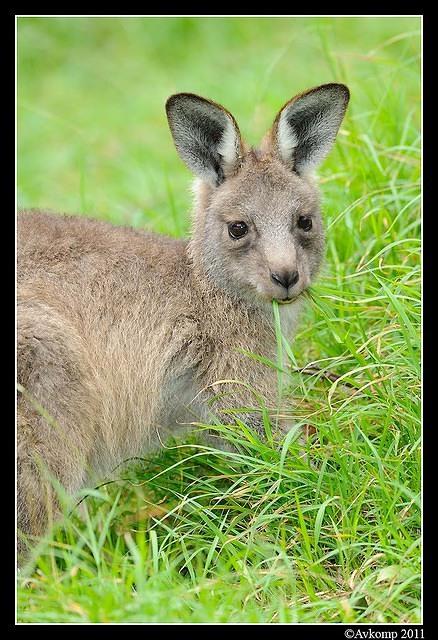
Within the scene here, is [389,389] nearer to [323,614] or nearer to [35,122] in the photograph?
[323,614]

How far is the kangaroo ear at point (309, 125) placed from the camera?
17.4ft

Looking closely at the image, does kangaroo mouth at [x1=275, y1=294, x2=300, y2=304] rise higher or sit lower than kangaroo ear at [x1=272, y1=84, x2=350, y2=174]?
lower

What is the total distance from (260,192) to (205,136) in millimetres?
446

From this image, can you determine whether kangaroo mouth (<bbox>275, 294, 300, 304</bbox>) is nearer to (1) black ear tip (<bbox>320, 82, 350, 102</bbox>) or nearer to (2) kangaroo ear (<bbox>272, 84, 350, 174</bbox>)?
(2) kangaroo ear (<bbox>272, 84, 350, 174</bbox>)

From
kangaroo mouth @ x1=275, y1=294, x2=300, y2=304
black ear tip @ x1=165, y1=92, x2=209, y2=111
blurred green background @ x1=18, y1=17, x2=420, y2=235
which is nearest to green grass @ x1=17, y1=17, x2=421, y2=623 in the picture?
kangaroo mouth @ x1=275, y1=294, x2=300, y2=304

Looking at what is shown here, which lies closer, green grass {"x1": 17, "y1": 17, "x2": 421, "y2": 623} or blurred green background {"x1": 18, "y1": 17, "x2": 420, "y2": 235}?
green grass {"x1": 17, "y1": 17, "x2": 421, "y2": 623}

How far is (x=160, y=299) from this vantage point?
526 cm

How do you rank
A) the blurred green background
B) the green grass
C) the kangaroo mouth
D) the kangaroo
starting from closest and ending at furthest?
1. the green grass
2. the kangaroo
3. the kangaroo mouth
4. the blurred green background

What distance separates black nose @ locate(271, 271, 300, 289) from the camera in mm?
4980

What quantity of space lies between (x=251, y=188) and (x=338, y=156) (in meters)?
1.87

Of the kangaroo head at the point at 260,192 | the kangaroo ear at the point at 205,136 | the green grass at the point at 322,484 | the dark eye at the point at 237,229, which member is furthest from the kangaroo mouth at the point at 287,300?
the kangaroo ear at the point at 205,136

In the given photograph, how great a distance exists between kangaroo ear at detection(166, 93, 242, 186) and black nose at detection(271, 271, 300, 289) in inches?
29.3

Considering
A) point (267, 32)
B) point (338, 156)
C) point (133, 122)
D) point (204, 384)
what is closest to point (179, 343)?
point (204, 384)

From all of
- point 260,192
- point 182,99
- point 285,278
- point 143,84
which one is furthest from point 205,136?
point 143,84
